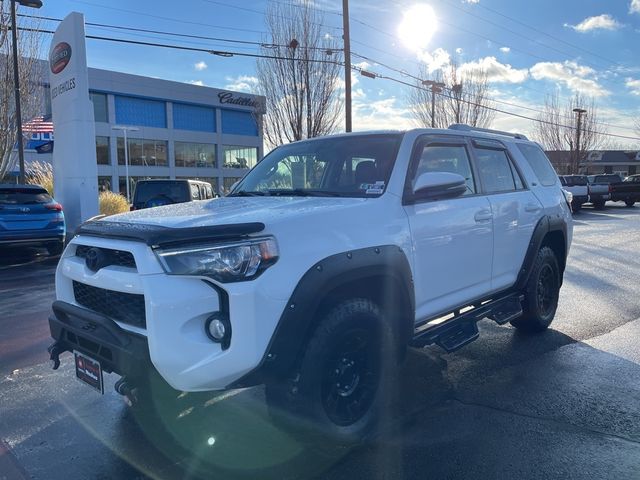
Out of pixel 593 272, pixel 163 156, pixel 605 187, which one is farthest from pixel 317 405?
pixel 163 156

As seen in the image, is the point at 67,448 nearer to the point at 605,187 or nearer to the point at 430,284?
the point at 430,284

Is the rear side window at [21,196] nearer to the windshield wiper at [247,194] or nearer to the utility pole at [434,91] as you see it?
the windshield wiper at [247,194]

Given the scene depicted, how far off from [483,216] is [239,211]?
2.16 m

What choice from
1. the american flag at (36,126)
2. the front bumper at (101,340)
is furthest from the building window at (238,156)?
the front bumper at (101,340)

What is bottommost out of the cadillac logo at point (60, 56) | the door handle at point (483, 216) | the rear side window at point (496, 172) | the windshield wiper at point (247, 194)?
the door handle at point (483, 216)

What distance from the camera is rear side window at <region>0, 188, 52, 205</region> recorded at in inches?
427

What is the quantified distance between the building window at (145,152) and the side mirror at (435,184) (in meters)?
45.7

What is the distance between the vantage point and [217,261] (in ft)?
8.96

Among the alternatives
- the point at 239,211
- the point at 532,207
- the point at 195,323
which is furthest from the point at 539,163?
the point at 195,323

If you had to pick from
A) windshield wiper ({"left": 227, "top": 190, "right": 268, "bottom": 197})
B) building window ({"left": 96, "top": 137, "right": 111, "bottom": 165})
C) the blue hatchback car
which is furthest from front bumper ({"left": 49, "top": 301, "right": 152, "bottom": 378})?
building window ({"left": 96, "top": 137, "right": 111, "bottom": 165})

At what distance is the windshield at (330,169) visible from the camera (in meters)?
3.90

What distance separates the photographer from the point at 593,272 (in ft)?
30.5

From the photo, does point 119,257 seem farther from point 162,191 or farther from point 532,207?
point 162,191

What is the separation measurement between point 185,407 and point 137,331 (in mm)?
1306
